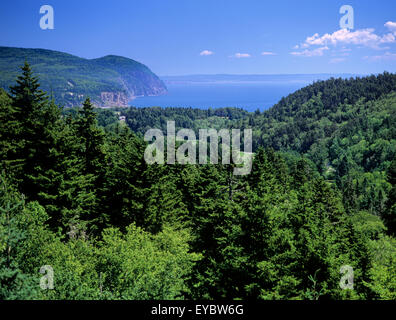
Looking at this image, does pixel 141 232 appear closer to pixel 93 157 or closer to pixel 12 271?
pixel 93 157

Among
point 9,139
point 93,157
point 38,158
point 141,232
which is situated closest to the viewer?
point 38,158

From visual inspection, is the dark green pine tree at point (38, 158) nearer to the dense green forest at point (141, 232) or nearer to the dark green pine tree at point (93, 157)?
the dense green forest at point (141, 232)

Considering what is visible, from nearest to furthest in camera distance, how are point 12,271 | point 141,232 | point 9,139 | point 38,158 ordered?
point 12,271 → point 38,158 → point 141,232 → point 9,139

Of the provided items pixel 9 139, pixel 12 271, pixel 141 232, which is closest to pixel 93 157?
pixel 9 139

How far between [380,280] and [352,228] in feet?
30.9

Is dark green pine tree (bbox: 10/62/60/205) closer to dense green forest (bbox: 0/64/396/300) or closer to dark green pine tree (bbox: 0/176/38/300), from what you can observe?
dense green forest (bbox: 0/64/396/300)

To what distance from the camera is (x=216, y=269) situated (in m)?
19.2

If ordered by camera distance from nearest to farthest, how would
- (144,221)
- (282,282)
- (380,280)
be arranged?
(282,282) < (380,280) < (144,221)

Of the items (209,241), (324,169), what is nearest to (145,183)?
(209,241)

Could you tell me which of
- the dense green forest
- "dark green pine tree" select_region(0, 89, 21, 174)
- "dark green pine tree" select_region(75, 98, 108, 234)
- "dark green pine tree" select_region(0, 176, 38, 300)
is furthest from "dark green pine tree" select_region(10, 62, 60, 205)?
"dark green pine tree" select_region(0, 176, 38, 300)

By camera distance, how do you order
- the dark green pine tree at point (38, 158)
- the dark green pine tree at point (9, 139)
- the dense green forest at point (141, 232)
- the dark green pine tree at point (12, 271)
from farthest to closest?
the dark green pine tree at point (9, 139)
the dark green pine tree at point (38, 158)
the dense green forest at point (141, 232)
the dark green pine tree at point (12, 271)

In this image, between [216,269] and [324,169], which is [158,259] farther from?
[324,169]

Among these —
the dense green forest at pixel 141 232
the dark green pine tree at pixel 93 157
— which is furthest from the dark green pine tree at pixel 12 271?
the dark green pine tree at pixel 93 157

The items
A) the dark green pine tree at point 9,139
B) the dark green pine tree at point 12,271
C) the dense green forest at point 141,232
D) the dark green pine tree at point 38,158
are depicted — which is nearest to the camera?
the dark green pine tree at point 12,271
